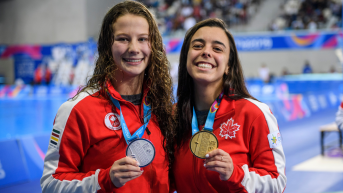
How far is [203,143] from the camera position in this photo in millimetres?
1782

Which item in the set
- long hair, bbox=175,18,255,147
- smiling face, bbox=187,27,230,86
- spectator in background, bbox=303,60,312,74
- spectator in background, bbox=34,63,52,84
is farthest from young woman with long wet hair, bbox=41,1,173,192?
spectator in background, bbox=34,63,52,84

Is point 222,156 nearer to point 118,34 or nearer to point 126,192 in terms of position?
point 126,192

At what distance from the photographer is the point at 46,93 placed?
64.2ft

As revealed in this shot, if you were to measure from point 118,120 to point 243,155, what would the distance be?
76 centimetres

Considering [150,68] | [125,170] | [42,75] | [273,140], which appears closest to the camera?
[125,170]

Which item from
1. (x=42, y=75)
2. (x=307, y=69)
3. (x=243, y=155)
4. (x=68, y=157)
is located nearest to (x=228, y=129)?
(x=243, y=155)

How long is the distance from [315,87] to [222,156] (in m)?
16.0

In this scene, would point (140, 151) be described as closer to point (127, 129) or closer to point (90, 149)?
point (127, 129)

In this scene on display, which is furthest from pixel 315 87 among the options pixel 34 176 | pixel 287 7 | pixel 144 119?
pixel 144 119

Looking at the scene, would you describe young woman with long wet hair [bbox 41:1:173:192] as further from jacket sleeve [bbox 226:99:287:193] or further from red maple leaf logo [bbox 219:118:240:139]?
jacket sleeve [bbox 226:99:287:193]

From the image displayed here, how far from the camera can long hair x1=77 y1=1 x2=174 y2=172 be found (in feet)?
6.41

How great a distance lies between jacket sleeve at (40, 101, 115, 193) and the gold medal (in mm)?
483

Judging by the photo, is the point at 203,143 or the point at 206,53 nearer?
the point at 203,143

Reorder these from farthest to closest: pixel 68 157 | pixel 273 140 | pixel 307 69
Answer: pixel 307 69, pixel 273 140, pixel 68 157
